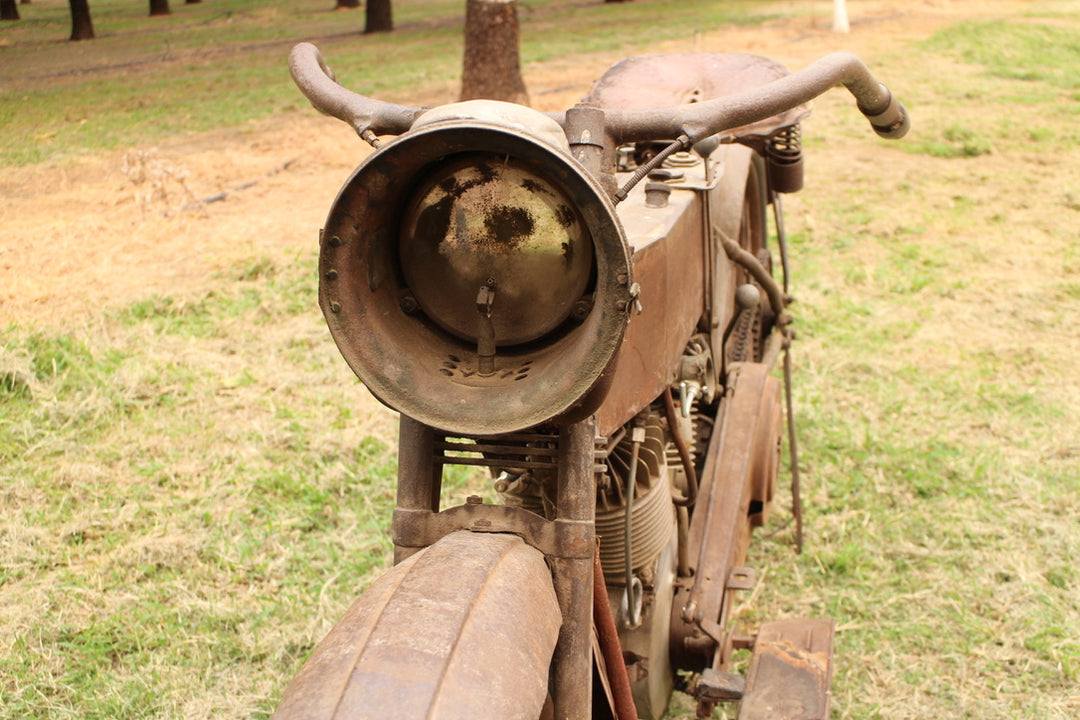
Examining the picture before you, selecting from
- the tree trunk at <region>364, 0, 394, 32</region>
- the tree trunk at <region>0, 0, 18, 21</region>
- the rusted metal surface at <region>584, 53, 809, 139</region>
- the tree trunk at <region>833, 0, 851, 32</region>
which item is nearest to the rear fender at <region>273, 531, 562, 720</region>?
the rusted metal surface at <region>584, 53, 809, 139</region>

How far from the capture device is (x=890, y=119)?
2633mm

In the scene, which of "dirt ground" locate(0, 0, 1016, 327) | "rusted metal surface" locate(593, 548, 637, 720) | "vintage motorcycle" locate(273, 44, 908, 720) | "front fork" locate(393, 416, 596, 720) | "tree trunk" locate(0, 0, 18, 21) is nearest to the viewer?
"vintage motorcycle" locate(273, 44, 908, 720)

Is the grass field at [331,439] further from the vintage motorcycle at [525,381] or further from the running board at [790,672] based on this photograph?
the vintage motorcycle at [525,381]

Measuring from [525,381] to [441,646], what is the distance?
0.49 metres

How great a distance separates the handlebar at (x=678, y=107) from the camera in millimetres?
2002

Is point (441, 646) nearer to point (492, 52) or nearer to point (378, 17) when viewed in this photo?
point (492, 52)

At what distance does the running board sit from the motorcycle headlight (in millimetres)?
1150

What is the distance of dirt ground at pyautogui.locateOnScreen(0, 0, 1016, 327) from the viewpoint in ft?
19.2

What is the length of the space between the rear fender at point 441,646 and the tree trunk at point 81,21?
47.7 feet

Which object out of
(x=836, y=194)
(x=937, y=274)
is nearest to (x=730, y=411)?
(x=937, y=274)

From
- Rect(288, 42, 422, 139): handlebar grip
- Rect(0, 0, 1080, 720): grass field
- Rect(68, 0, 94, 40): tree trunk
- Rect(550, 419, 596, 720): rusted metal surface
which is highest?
Rect(288, 42, 422, 139): handlebar grip

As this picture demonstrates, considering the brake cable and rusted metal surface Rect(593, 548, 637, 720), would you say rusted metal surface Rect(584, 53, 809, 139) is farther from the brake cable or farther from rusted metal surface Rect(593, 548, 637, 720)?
rusted metal surface Rect(593, 548, 637, 720)

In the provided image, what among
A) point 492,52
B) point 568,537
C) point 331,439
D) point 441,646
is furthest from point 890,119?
point 492,52

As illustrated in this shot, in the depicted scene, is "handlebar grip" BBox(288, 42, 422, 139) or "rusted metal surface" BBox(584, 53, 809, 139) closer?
"handlebar grip" BBox(288, 42, 422, 139)
